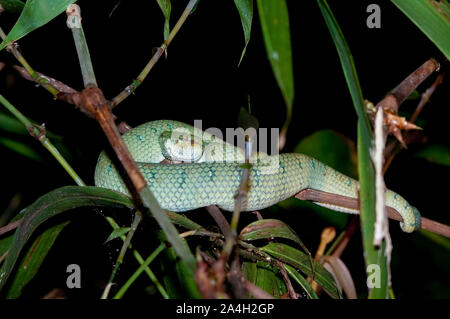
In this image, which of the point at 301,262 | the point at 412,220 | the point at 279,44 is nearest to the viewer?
the point at 279,44

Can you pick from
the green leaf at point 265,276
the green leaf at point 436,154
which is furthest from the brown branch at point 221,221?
the green leaf at point 436,154

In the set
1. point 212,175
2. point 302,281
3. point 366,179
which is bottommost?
point 302,281

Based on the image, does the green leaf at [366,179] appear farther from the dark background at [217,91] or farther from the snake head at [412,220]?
the dark background at [217,91]

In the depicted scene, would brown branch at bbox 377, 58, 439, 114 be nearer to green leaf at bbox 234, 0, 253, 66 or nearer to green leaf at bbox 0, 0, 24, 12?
green leaf at bbox 234, 0, 253, 66

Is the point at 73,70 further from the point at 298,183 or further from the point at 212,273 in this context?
the point at 212,273

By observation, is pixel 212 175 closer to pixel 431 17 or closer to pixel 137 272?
pixel 137 272

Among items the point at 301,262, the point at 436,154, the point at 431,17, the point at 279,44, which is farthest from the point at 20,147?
the point at 436,154

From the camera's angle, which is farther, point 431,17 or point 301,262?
point 301,262
